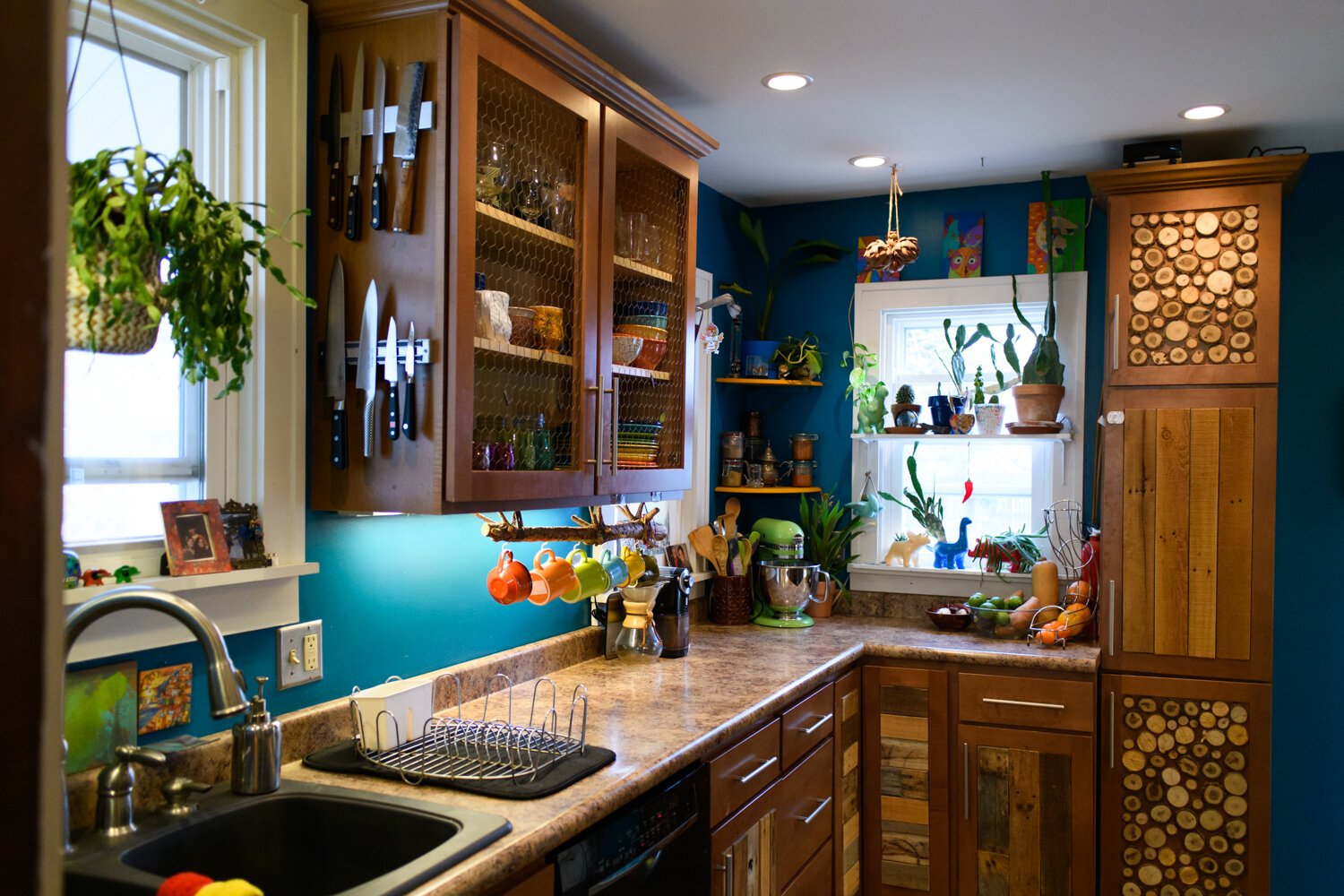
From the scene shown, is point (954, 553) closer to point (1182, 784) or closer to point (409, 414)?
point (1182, 784)

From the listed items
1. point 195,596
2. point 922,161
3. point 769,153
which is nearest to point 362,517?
point 195,596

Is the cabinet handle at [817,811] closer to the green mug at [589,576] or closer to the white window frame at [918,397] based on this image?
the green mug at [589,576]

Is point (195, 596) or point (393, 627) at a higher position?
point (195, 596)

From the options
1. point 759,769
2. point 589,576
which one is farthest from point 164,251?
point 759,769

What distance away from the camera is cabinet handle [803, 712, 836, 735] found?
280 centimetres

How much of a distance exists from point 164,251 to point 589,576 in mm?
1450

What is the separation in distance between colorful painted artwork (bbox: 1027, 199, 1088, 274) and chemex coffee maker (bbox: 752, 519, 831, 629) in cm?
131

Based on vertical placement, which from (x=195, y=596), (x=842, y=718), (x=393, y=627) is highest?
(x=195, y=596)

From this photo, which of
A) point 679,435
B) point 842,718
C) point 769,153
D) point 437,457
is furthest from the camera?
point 769,153

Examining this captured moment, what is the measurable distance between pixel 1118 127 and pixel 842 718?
6.59ft

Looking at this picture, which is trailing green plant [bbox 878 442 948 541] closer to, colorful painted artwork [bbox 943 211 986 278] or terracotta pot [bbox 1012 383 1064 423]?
terracotta pot [bbox 1012 383 1064 423]

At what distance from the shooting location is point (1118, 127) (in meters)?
3.14

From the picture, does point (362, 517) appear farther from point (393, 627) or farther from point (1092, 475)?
point (1092, 475)

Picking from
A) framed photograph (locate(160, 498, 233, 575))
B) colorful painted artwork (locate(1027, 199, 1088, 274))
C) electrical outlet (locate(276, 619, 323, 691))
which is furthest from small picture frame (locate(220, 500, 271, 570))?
colorful painted artwork (locate(1027, 199, 1088, 274))
